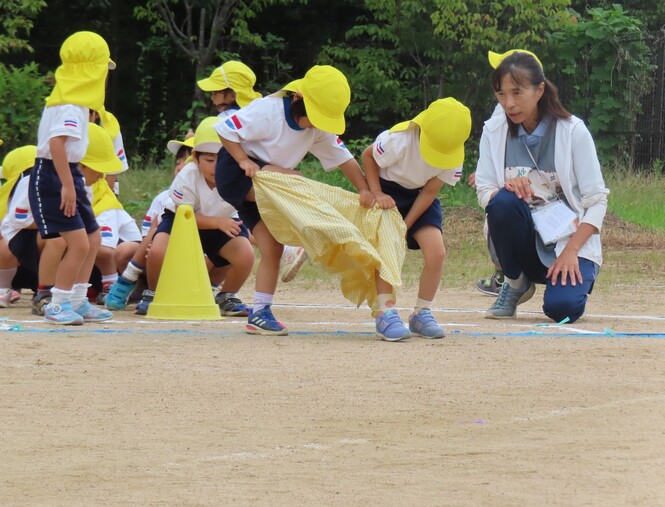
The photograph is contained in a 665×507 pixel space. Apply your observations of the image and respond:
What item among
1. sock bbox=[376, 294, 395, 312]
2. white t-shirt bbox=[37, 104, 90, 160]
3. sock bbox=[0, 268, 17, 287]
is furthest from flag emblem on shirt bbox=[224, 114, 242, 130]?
sock bbox=[0, 268, 17, 287]

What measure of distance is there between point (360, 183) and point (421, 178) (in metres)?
0.32

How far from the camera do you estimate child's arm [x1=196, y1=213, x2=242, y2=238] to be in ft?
24.8

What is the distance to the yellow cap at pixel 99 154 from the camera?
7.61m

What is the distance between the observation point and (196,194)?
7.61 m

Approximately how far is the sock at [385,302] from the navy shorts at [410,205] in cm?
38

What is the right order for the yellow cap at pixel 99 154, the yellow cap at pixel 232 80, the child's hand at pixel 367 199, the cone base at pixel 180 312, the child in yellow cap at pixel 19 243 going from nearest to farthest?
the child's hand at pixel 367 199
the cone base at pixel 180 312
the yellow cap at pixel 99 154
the child in yellow cap at pixel 19 243
the yellow cap at pixel 232 80

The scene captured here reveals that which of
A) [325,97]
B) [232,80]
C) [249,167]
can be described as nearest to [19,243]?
[232,80]

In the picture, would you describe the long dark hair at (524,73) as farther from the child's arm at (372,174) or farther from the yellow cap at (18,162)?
the yellow cap at (18,162)

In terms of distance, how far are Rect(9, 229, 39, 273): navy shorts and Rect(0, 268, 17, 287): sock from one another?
3.1 inches

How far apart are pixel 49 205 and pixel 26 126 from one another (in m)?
7.51

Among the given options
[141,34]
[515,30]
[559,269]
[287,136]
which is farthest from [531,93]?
[141,34]

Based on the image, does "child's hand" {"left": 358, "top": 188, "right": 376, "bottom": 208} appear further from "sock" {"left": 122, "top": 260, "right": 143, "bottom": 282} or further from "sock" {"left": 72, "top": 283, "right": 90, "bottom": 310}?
"sock" {"left": 122, "top": 260, "right": 143, "bottom": 282}

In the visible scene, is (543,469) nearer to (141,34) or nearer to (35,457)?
(35,457)

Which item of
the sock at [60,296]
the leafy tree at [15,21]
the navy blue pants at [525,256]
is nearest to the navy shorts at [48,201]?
the sock at [60,296]
